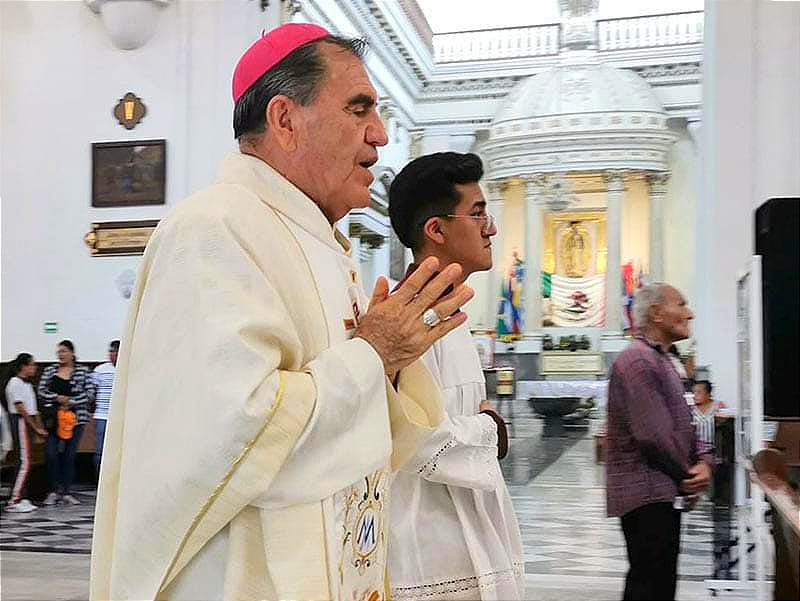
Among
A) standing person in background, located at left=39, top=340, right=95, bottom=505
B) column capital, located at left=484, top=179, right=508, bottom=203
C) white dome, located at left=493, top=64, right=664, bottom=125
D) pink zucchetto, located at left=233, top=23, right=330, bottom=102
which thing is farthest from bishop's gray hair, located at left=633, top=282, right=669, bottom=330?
column capital, located at left=484, top=179, right=508, bottom=203

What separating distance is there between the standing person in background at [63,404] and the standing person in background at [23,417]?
4.8 inches

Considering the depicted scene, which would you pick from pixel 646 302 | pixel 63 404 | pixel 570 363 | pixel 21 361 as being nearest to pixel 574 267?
pixel 570 363

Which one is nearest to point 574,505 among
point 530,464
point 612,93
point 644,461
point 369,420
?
point 530,464

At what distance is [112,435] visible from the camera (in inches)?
61.6

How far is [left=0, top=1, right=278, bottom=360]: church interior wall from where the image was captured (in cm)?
891

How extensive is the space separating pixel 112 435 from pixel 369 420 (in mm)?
418

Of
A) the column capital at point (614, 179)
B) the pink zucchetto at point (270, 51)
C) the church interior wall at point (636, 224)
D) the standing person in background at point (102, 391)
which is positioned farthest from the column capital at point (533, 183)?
the pink zucchetto at point (270, 51)

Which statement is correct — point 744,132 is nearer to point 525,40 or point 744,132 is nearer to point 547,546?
point 547,546

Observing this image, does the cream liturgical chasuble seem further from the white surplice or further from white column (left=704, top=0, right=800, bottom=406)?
white column (left=704, top=0, right=800, bottom=406)

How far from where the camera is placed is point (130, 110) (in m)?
9.16

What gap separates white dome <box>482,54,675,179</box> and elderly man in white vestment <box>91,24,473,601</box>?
17454 mm

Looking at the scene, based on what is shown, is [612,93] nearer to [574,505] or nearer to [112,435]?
[574,505]

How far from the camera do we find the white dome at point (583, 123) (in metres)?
18.5

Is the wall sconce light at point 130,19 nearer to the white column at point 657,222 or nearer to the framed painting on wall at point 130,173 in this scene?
the framed painting on wall at point 130,173
